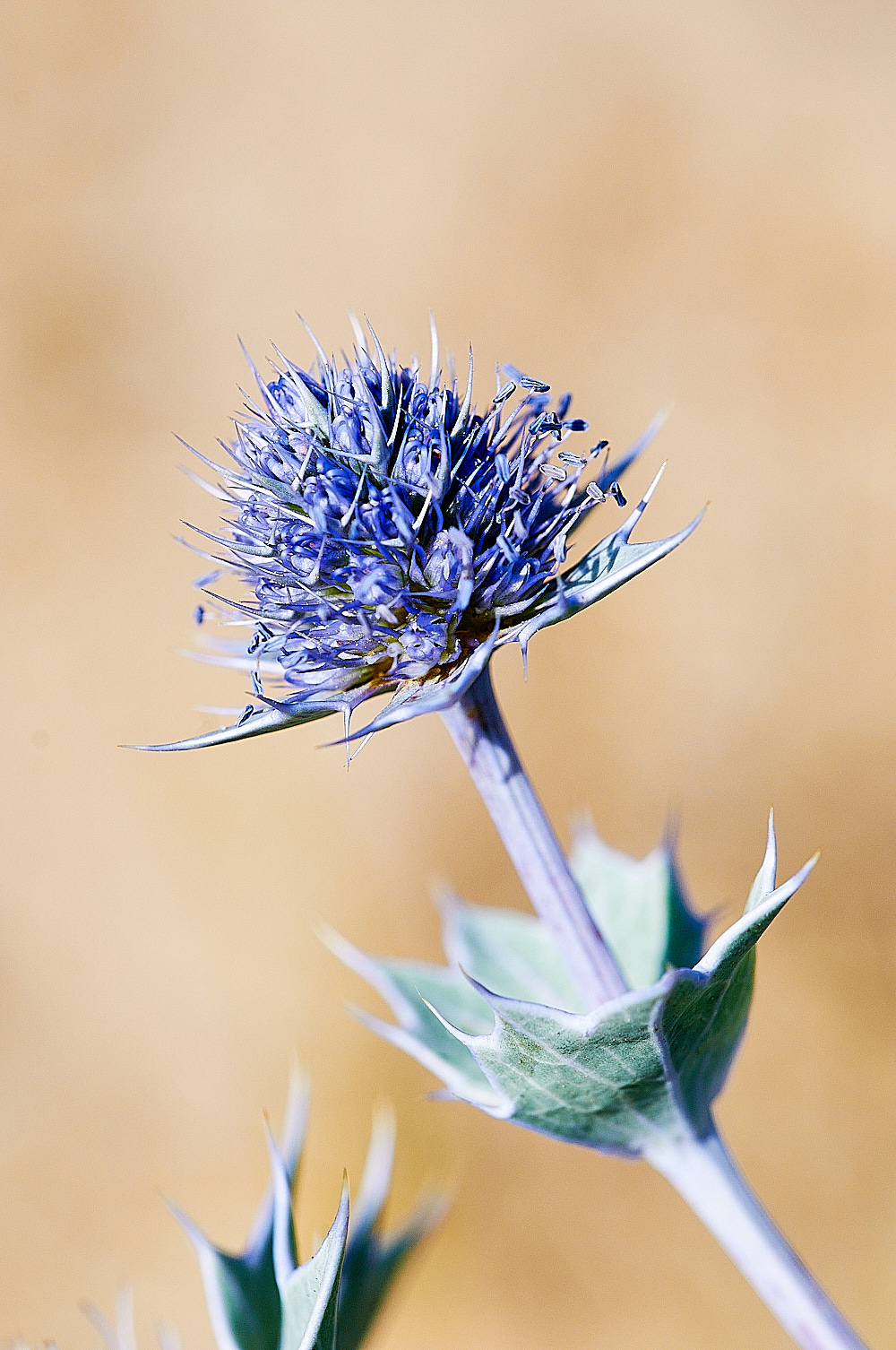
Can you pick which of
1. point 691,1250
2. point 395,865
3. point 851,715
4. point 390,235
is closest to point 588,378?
point 390,235

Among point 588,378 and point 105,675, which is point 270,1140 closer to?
point 105,675

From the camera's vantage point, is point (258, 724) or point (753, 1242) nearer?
point (258, 724)

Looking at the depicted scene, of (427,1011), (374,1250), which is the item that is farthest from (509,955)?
(374,1250)

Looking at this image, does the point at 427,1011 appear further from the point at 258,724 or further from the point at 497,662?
the point at 497,662

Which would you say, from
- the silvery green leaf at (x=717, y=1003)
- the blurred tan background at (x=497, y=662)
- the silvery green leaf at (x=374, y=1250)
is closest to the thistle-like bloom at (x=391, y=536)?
the silvery green leaf at (x=717, y=1003)

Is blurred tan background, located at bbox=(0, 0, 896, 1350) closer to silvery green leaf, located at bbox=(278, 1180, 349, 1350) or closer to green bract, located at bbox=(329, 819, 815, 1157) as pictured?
green bract, located at bbox=(329, 819, 815, 1157)

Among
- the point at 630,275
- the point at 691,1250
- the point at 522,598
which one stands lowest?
the point at 691,1250

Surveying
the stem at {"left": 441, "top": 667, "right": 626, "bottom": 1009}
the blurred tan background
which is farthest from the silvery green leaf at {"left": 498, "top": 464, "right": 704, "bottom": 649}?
the blurred tan background

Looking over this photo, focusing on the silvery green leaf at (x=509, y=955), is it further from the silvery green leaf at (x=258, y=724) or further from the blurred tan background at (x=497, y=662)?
the blurred tan background at (x=497, y=662)
